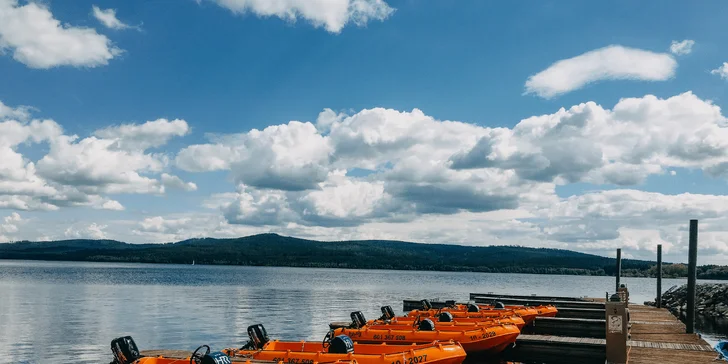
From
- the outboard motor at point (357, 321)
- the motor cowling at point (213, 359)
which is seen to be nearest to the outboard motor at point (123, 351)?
the motor cowling at point (213, 359)

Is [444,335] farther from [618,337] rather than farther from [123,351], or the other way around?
[123,351]

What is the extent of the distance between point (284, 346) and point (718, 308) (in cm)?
4002

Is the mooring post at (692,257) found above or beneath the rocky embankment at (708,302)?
above

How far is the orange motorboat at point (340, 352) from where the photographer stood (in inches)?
553

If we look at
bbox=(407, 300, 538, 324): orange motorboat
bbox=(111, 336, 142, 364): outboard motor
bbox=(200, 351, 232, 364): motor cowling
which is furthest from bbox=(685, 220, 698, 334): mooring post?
bbox=(111, 336, 142, 364): outboard motor

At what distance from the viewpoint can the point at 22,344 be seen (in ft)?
95.3

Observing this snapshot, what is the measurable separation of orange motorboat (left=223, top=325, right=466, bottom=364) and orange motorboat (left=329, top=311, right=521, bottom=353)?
2.30 meters

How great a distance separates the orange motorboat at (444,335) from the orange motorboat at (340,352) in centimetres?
230

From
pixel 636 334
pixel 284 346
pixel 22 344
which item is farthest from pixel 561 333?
pixel 22 344

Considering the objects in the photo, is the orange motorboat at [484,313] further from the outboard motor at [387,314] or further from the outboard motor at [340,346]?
the outboard motor at [340,346]

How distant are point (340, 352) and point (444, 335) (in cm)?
490

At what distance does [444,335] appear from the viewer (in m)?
18.6

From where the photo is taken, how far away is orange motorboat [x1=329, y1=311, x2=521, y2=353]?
1862cm

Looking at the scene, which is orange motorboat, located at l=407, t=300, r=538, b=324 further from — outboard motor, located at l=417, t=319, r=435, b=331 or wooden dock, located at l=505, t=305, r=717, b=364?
outboard motor, located at l=417, t=319, r=435, b=331
